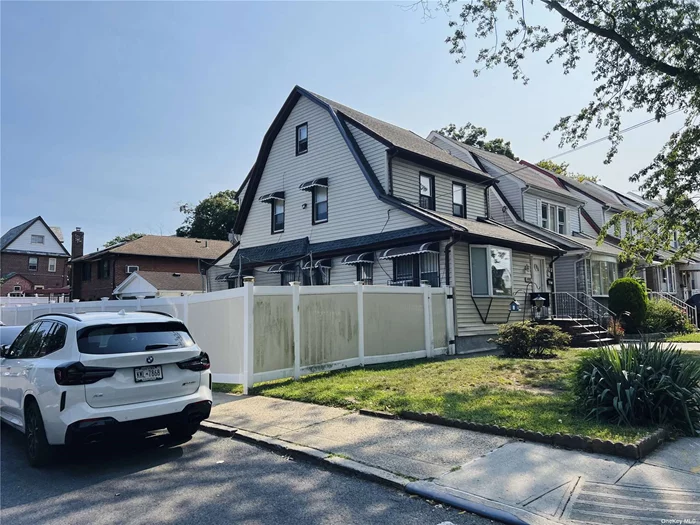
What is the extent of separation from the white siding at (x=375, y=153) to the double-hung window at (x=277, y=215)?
187 inches

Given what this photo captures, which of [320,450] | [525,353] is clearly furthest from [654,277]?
[320,450]

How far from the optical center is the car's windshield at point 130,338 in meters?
5.68

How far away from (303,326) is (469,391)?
3737mm

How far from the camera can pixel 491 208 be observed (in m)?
22.4

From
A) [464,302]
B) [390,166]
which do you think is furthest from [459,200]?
[464,302]

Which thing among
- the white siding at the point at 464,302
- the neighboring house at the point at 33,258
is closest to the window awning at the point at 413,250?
the white siding at the point at 464,302

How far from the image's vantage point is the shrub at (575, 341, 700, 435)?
597 centimetres

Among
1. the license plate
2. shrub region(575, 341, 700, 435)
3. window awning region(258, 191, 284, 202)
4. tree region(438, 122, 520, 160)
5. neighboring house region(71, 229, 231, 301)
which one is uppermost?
tree region(438, 122, 520, 160)

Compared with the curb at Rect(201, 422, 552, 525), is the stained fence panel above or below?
above

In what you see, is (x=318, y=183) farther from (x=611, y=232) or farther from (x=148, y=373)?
(x=611, y=232)

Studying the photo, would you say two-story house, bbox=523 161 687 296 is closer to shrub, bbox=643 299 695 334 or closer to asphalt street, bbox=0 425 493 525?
shrub, bbox=643 299 695 334

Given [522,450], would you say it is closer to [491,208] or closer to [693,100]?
[693,100]

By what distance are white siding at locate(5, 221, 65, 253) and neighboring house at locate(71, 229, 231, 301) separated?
55.4ft

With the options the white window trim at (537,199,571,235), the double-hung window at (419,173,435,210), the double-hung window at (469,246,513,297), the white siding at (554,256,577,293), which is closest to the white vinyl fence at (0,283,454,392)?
the double-hung window at (469,246,513,297)
